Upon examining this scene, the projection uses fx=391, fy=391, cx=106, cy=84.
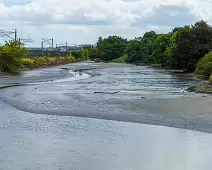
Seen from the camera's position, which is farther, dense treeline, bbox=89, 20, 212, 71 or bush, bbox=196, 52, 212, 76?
dense treeline, bbox=89, 20, 212, 71

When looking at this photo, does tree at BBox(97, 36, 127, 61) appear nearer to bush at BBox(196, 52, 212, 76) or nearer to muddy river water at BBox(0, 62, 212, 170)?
bush at BBox(196, 52, 212, 76)

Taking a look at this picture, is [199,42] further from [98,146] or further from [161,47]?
[98,146]

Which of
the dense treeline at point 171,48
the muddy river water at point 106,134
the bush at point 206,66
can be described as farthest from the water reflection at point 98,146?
the dense treeline at point 171,48

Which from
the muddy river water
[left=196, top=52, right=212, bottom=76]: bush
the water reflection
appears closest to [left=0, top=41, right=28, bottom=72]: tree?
[left=196, top=52, right=212, bottom=76]: bush

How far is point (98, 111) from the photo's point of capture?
1947cm

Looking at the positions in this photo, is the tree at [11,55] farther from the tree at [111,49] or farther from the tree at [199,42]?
the tree at [111,49]

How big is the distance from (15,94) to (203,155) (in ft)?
57.5

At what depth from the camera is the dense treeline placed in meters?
63.0

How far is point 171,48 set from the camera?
2968 inches

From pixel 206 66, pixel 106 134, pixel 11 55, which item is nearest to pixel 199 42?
pixel 206 66

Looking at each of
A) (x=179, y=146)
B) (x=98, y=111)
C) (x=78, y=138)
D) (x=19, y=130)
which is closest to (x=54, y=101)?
(x=98, y=111)

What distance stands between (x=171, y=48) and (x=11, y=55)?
34.0 metres

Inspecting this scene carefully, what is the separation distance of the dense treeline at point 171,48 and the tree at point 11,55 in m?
26.2

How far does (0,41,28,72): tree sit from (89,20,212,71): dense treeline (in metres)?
26.2
